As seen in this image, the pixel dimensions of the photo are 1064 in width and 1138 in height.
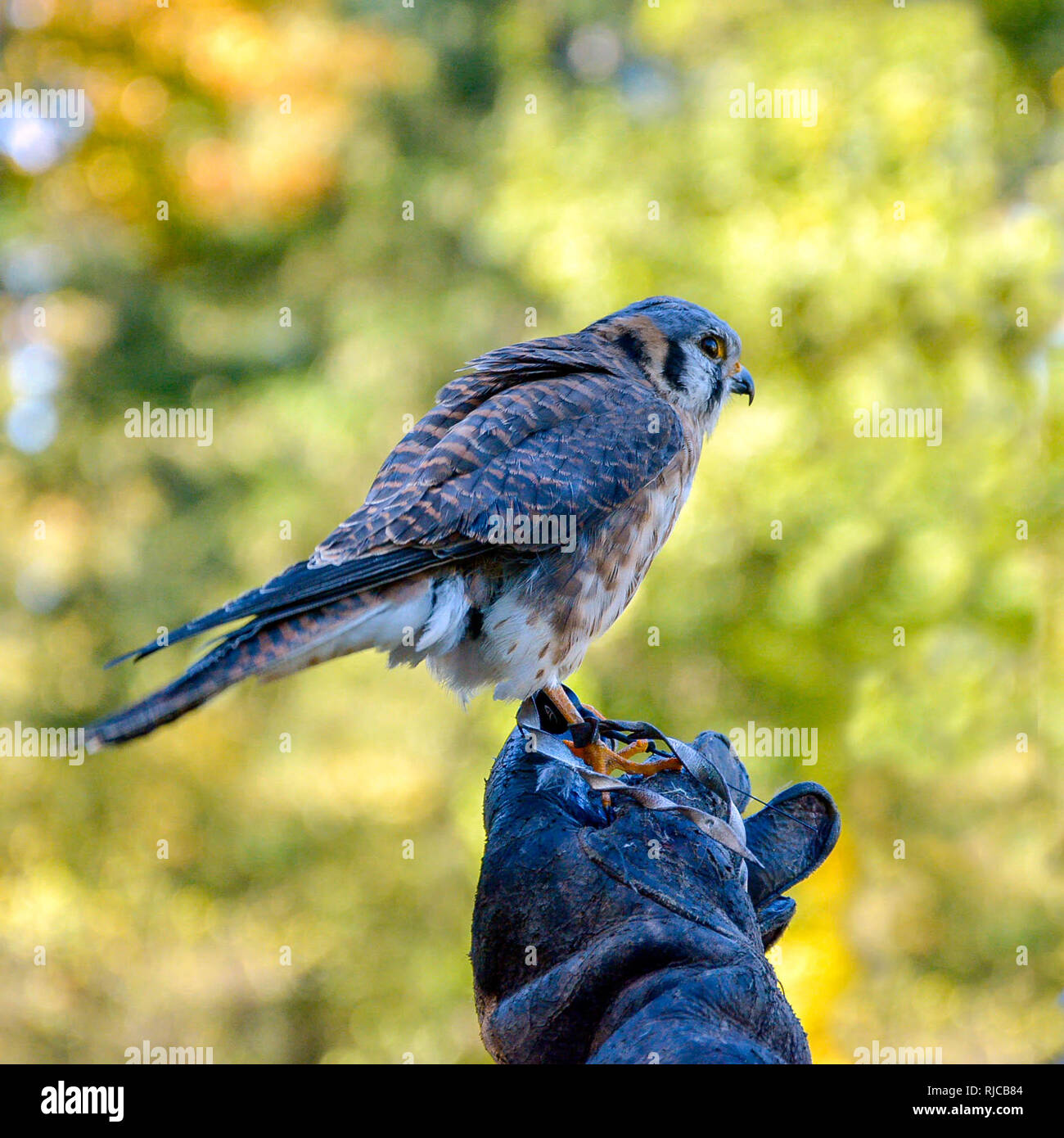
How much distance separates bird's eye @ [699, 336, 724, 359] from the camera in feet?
9.54

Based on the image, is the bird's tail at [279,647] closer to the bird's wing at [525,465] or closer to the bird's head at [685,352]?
the bird's wing at [525,465]

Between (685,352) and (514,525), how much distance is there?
807mm

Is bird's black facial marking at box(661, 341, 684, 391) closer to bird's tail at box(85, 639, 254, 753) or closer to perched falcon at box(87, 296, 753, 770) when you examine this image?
perched falcon at box(87, 296, 753, 770)

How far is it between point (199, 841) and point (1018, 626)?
563cm

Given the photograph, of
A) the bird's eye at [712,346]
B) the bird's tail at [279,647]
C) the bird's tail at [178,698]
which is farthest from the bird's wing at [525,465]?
the bird's tail at [178,698]

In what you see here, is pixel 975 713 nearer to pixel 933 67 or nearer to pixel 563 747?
pixel 933 67

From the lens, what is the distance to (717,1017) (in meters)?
1.59

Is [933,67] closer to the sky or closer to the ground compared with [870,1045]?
closer to the sky

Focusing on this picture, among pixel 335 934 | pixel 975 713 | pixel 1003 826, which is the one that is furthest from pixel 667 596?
pixel 335 934

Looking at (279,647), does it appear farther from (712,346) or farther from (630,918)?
(712,346)

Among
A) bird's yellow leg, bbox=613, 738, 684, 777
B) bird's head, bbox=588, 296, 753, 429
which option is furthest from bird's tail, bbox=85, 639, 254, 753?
bird's head, bbox=588, 296, 753, 429

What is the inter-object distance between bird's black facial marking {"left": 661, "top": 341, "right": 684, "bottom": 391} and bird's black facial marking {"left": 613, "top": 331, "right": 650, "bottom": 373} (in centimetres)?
5

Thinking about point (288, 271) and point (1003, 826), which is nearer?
point (1003, 826)

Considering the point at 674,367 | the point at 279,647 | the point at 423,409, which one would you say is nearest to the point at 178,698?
the point at 279,647
